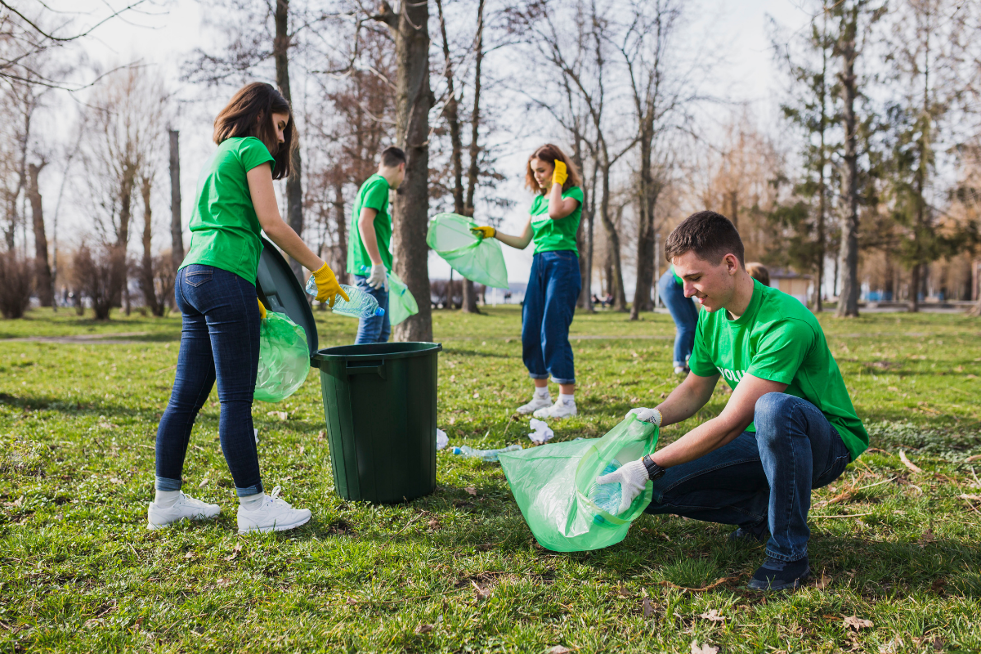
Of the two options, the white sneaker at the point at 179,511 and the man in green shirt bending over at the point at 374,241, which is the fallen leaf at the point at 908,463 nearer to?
the man in green shirt bending over at the point at 374,241

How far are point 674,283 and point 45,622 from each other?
17.0ft

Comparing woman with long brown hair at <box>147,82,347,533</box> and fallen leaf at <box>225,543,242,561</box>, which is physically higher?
woman with long brown hair at <box>147,82,347,533</box>

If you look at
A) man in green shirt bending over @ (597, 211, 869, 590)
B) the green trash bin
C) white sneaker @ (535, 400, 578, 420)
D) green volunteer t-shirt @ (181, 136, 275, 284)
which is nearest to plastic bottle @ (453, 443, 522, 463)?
the green trash bin

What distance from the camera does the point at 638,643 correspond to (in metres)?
1.76

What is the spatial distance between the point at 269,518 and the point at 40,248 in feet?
81.1

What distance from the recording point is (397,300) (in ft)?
14.1

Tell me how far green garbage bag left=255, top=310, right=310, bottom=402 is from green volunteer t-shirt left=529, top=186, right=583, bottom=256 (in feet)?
6.78

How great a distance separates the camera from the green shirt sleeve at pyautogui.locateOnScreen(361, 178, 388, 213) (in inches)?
160

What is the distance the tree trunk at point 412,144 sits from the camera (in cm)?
705

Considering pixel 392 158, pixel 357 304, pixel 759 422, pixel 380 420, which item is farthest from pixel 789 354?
pixel 392 158

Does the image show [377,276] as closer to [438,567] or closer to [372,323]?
[372,323]

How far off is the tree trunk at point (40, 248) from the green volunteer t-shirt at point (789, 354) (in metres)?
23.8

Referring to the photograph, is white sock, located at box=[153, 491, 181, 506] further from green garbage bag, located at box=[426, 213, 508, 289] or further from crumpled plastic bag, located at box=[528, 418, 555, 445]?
green garbage bag, located at box=[426, 213, 508, 289]

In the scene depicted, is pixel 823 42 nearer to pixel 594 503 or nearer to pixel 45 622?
pixel 594 503
